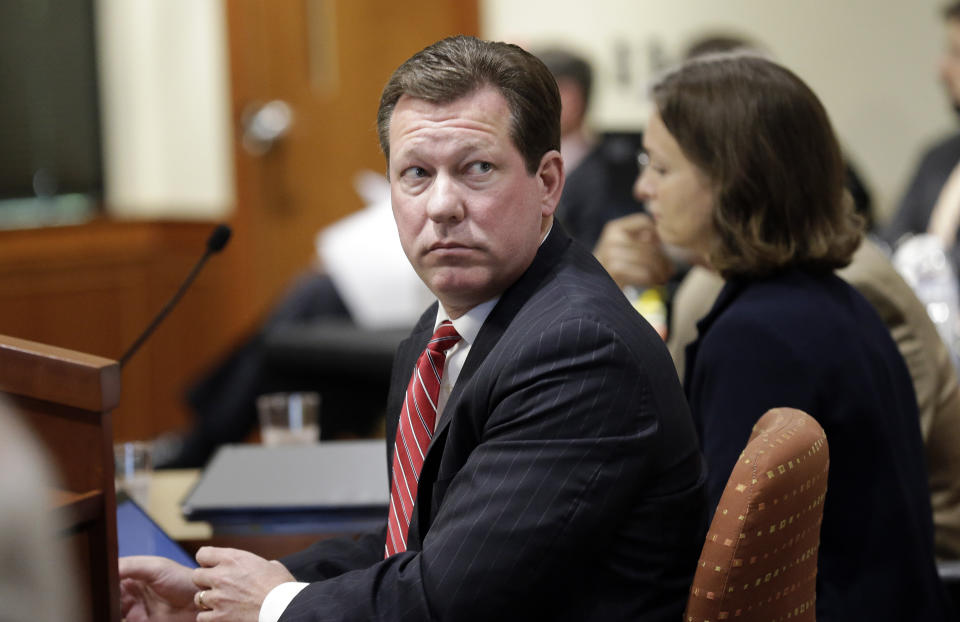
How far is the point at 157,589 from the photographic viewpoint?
1.42 meters

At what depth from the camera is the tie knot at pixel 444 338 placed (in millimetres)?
1370

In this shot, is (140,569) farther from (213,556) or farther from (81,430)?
(81,430)

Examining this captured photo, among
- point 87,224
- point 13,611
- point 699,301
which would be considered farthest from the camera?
point 87,224

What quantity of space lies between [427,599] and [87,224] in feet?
13.3

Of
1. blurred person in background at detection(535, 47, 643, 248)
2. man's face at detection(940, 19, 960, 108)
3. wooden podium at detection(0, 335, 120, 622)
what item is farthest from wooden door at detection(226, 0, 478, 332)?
wooden podium at detection(0, 335, 120, 622)

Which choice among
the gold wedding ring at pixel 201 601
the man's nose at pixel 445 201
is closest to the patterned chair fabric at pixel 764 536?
the man's nose at pixel 445 201

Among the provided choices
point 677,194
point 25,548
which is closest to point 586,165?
point 677,194

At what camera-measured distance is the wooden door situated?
5129 millimetres

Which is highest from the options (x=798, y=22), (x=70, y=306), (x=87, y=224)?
(x=798, y=22)

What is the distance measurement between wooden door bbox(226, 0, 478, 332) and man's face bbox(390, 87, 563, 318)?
150 inches

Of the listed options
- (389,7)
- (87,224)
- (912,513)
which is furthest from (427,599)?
(389,7)

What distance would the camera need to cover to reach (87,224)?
4.85 m

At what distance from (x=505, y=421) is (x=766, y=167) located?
0.76 meters

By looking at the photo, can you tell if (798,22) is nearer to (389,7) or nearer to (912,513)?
(389,7)
